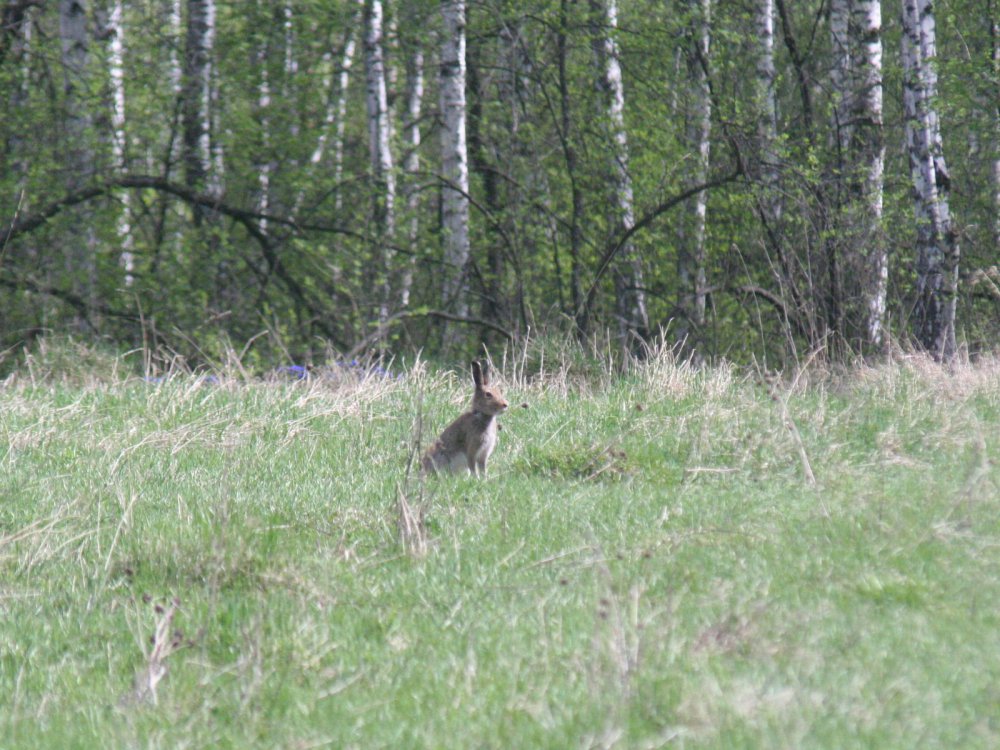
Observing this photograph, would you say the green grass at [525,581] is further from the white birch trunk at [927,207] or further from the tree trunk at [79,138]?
the tree trunk at [79,138]

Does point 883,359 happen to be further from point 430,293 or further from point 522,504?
point 430,293

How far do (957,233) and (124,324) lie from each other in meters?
11.1

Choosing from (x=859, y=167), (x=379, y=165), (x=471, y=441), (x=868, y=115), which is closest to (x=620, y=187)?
(x=379, y=165)

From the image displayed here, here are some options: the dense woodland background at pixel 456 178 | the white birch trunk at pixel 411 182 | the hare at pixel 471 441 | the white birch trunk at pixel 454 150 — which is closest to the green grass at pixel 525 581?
the hare at pixel 471 441

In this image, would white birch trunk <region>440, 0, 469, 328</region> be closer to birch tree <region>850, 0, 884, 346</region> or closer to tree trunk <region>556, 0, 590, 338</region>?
tree trunk <region>556, 0, 590, 338</region>

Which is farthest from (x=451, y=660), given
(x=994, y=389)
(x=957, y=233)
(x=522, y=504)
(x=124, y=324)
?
(x=124, y=324)

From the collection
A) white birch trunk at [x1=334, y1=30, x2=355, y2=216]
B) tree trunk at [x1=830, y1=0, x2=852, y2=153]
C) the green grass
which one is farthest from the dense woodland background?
the green grass

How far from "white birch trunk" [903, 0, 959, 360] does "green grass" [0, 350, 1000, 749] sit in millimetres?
4820

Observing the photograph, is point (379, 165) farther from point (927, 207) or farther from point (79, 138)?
point (927, 207)

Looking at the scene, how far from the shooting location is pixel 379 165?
18.1 m

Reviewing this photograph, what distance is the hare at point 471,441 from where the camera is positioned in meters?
8.10

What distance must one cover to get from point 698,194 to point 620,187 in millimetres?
1205

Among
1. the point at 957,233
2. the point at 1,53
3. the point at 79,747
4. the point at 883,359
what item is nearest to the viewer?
the point at 79,747

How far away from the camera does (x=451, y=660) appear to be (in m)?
4.70
